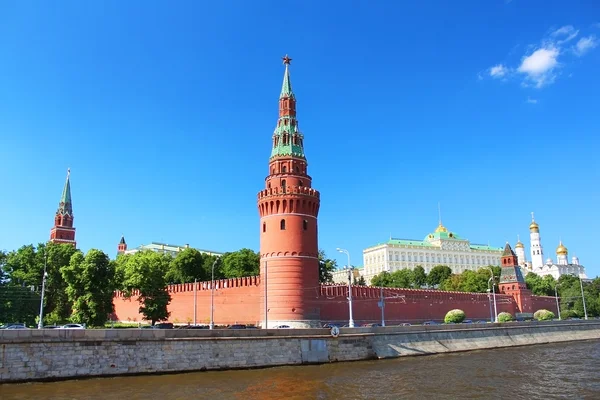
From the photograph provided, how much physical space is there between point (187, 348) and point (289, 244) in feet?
62.9

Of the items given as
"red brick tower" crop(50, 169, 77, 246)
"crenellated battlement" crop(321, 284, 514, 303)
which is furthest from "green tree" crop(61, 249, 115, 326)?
"red brick tower" crop(50, 169, 77, 246)

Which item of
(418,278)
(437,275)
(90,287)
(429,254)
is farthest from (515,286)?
(90,287)

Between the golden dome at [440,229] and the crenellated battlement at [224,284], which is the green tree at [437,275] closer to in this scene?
the golden dome at [440,229]

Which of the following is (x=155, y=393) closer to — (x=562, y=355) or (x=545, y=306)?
(x=562, y=355)

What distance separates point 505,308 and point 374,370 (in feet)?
185

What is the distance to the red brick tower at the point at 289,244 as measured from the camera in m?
45.8

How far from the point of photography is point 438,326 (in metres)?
41.3

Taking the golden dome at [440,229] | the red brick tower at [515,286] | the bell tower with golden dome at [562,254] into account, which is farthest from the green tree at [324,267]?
the bell tower with golden dome at [562,254]

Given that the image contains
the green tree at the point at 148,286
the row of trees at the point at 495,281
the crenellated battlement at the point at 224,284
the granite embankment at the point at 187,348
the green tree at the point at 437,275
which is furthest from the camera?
the green tree at the point at 437,275

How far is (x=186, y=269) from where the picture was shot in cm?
7256

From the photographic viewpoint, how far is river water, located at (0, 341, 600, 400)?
22.5 meters

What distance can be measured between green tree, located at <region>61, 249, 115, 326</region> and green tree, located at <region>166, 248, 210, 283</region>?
26555 millimetres

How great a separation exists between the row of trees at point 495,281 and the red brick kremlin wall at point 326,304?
13.4m

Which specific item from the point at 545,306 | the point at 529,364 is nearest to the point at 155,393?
the point at 529,364
